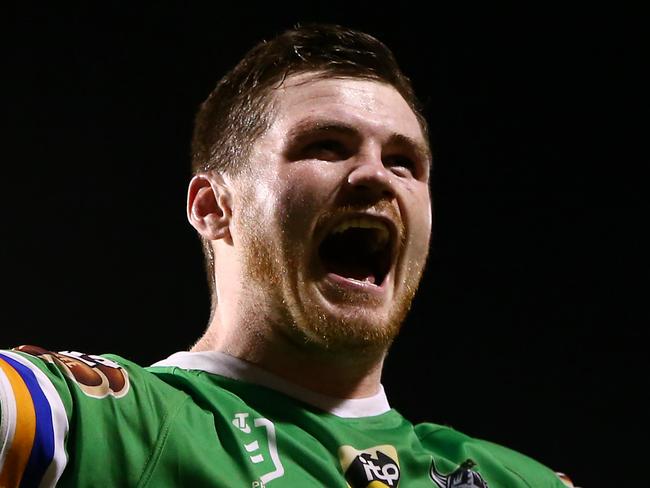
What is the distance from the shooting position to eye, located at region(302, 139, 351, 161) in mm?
1037

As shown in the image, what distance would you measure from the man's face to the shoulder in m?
0.17

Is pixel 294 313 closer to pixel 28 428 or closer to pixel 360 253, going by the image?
pixel 360 253

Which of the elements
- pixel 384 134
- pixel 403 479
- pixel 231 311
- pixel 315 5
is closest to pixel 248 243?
pixel 231 311

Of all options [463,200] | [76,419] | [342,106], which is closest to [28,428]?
[76,419]

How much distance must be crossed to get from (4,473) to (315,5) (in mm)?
1617

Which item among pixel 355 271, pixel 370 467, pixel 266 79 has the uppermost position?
pixel 266 79

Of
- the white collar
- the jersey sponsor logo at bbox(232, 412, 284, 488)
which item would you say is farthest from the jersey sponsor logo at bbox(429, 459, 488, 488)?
the jersey sponsor logo at bbox(232, 412, 284, 488)

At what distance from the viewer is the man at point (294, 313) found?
0.80 m

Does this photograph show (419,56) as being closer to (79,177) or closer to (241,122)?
(79,177)

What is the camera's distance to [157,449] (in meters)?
0.79

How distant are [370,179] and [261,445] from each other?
314mm

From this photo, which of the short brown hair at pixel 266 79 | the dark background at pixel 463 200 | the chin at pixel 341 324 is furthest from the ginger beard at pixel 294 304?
the dark background at pixel 463 200

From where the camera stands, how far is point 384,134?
106cm

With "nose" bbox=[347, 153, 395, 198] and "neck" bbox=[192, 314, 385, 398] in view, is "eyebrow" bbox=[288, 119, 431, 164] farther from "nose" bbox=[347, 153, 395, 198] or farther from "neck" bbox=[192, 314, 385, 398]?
"neck" bbox=[192, 314, 385, 398]
